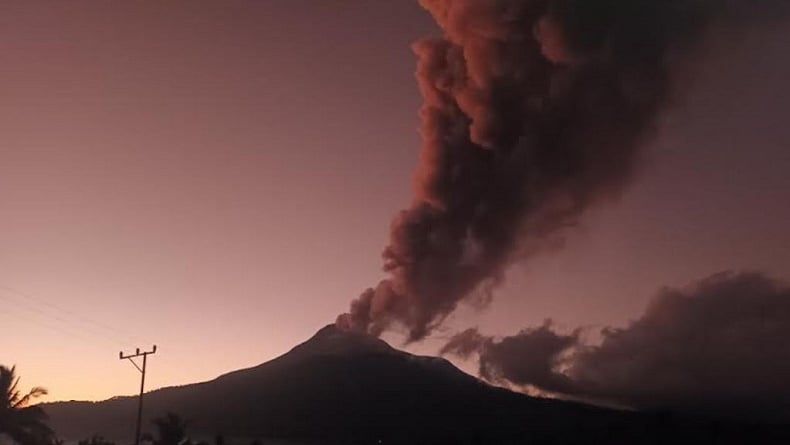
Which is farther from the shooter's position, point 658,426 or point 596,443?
point 658,426

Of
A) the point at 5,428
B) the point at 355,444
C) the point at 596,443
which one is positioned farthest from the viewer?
the point at 355,444

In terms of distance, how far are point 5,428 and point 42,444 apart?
8.38ft

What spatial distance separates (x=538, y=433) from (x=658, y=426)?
2298 centimetres

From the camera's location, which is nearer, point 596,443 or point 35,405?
point 35,405

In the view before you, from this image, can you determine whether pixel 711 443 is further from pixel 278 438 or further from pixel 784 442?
pixel 278 438

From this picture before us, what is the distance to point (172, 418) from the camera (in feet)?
234

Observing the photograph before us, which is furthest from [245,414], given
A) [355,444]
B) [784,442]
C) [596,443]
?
[784,442]

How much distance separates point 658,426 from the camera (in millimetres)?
181625

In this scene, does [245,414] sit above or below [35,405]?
above

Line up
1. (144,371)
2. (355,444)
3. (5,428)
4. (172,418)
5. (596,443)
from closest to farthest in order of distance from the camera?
(5,428)
(144,371)
(172,418)
(596,443)
(355,444)

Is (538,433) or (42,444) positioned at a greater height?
(538,433)

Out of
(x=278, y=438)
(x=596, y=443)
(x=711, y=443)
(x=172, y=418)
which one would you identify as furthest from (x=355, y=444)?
(x=172, y=418)

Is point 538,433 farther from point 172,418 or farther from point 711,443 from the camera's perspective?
point 172,418

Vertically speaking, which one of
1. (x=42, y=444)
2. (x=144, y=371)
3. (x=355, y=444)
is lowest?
(x=42, y=444)
